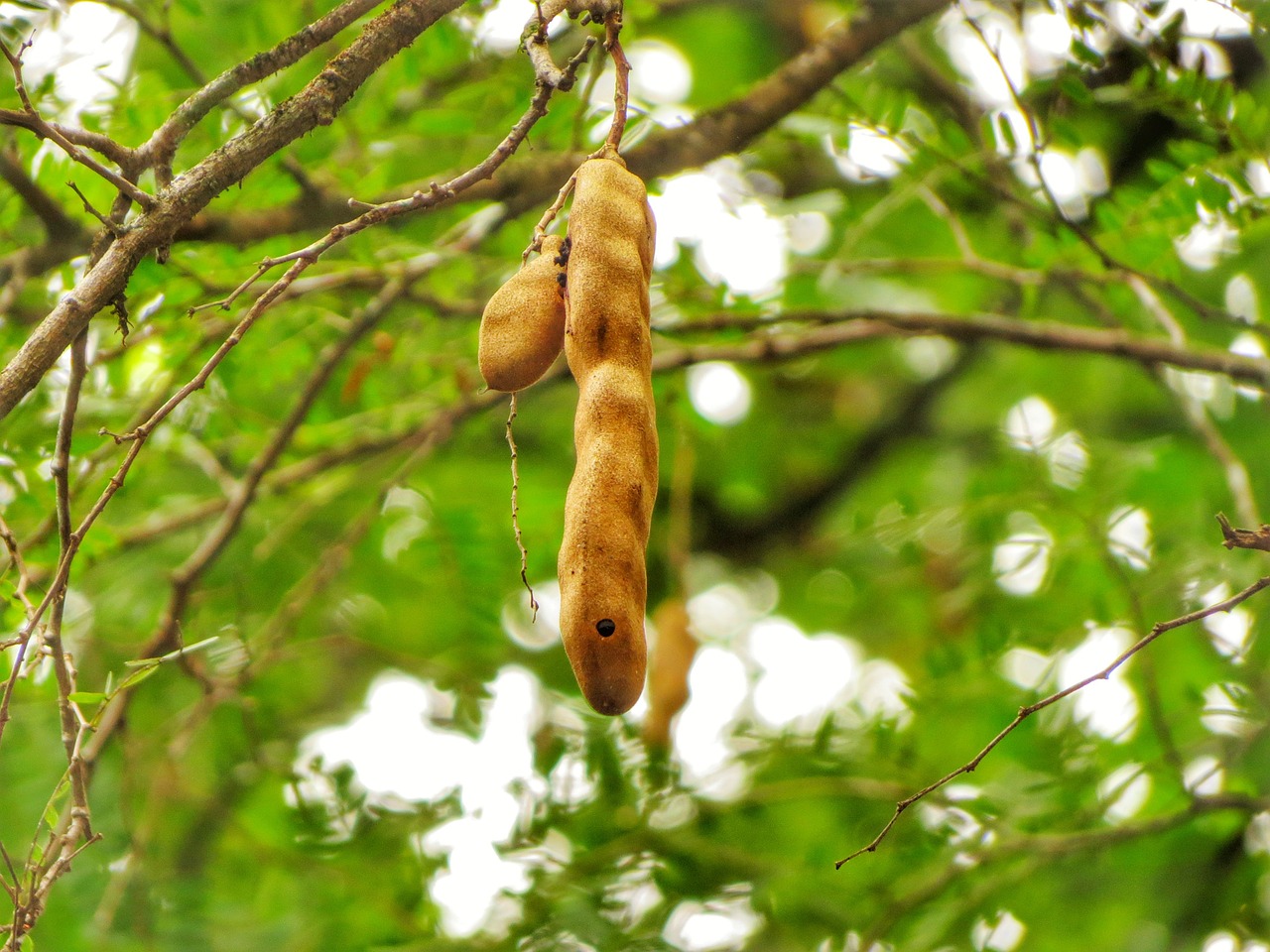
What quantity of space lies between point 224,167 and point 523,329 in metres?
0.30

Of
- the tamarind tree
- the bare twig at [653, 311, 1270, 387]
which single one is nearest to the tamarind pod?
the tamarind tree

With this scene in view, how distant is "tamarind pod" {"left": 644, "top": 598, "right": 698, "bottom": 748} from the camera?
240 cm

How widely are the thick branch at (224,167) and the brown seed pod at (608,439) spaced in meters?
0.22

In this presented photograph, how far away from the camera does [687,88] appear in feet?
14.0

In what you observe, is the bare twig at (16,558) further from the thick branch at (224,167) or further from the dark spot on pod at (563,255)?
the dark spot on pod at (563,255)

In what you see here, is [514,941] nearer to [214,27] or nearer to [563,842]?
[563,842]

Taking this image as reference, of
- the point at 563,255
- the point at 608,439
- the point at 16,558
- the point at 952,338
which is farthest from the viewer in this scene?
the point at 952,338

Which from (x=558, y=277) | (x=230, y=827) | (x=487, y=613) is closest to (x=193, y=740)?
(x=230, y=827)

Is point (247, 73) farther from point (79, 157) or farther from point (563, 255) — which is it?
point (563, 255)

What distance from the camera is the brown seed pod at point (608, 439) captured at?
0.95 metres

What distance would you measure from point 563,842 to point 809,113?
5.09ft

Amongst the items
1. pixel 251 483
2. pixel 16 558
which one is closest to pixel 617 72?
pixel 16 558

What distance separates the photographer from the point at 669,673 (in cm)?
244

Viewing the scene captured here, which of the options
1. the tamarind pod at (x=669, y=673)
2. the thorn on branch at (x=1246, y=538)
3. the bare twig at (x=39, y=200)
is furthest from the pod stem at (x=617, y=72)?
the tamarind pod at (x=669, y=673)
